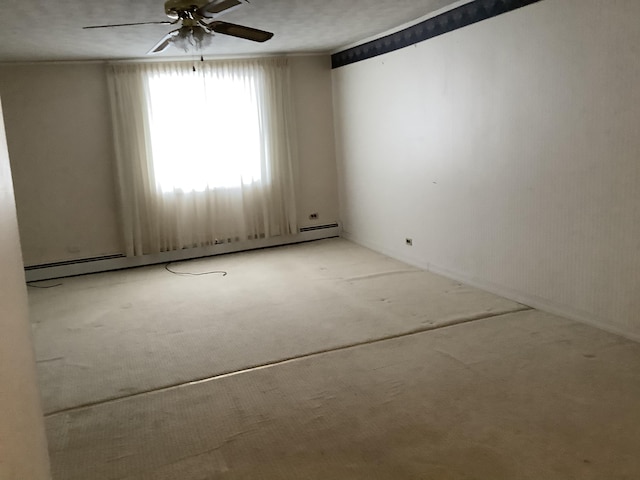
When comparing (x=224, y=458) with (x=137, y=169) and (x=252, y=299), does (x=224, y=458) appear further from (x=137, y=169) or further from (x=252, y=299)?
(x=137, y=169)

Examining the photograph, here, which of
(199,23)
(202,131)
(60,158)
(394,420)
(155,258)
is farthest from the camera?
(155,258)

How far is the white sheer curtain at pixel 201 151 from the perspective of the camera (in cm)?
623

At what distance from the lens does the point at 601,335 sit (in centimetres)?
362

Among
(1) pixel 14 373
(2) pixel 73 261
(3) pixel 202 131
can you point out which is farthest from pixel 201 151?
(1) pixel 14 373

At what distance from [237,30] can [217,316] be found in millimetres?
2141

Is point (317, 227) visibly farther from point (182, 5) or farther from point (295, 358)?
point (182, 5)

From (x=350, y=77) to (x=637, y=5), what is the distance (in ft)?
12.1

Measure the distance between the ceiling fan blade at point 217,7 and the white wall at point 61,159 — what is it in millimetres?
3211

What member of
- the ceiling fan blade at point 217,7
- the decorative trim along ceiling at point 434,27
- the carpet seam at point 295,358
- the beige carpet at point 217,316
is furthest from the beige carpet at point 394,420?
the decorative trim along ceiling at point 434,27

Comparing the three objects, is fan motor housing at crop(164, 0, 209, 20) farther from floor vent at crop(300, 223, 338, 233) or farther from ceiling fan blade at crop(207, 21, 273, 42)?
floor vent at crop(300, 223, 338, 233)

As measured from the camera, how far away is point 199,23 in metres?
3.56

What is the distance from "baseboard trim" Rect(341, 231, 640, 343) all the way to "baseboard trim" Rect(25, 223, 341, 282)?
1.39 m

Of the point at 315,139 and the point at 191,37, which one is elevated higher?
the point at 191,37

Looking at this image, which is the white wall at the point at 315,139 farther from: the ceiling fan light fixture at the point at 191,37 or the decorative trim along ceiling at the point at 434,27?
the ceiling fan light fixture at the point at 191,37
